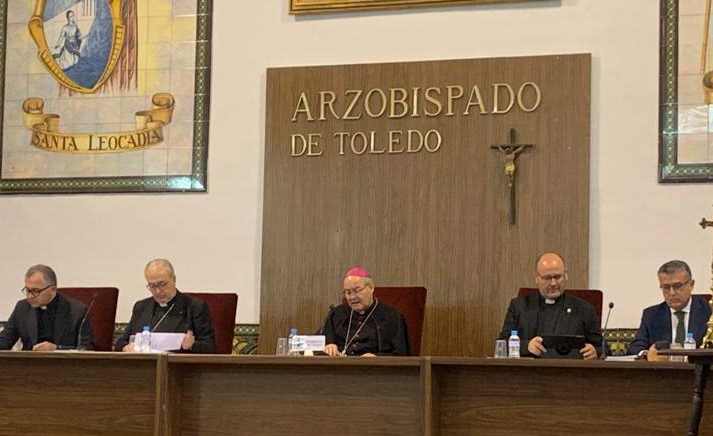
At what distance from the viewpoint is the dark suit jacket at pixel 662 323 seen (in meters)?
7.38

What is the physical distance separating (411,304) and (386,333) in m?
0.34

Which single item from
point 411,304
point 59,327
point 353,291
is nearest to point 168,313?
point 59,327

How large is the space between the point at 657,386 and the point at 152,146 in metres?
4.61

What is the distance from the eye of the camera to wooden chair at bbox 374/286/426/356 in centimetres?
806

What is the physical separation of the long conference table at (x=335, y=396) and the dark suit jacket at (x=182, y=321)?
4.46ft

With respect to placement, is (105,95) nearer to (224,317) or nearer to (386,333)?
(224,317)

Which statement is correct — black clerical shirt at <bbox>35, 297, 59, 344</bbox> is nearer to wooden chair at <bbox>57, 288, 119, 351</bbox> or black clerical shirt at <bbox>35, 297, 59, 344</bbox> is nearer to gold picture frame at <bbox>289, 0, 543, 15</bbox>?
wooden chair at <bbox>57, 288, 119, 351</bbox>

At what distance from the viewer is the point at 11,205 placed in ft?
30.7

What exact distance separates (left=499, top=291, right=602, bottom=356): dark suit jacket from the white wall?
591 millimetres

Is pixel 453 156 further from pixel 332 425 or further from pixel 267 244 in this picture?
pixel 332 425

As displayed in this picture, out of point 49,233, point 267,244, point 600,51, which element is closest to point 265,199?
point 267,244

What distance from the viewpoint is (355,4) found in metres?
8.73

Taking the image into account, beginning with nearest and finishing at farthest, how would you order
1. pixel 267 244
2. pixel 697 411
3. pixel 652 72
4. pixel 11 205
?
pixel 697 411, pixel 652 72, pixel 267 244, pixel 11 205

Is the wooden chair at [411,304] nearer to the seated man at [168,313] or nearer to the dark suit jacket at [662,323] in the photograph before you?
the seated man at [168,313]
